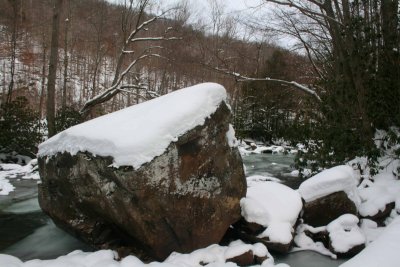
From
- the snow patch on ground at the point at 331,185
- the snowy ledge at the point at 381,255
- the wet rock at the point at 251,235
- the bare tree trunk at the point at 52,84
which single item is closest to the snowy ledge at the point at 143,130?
the wet rock at the point at 251,235

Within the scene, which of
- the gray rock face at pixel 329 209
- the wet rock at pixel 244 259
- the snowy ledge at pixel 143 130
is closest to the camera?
the snowy ledge at pixel 143 130

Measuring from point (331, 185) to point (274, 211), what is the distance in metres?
1.15

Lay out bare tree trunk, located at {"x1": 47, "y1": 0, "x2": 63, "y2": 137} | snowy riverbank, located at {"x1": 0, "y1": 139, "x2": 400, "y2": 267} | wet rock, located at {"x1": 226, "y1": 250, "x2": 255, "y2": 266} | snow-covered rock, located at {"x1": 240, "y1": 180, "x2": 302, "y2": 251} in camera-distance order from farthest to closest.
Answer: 1. bare tree trunk, located at {"x1": 47, "y1": 0, "x2": 63, "y2": 137}
2. snow-covered rock, located at {"x1": 240, "y1": 180, "x2": 302, "y2": 251}
3. wet rock, located at {"x1": 226, "y1": 250, "x2": 255, "y2": 266}
4. snowy riverbank, located at {"x1": 0, "y1": 139, "x2": 400, "y2": 267}

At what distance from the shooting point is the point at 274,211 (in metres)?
5.40

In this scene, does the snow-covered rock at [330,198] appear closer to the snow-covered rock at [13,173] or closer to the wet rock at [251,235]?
the wet rock at [251,235]

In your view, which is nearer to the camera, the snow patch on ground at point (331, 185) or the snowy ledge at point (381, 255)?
the snowy ledge at point (381, 255)

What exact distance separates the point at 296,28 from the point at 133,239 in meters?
10.7

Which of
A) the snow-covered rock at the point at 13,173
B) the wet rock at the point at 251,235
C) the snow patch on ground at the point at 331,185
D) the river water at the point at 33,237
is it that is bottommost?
the snow-covered rock at the point at 13,173

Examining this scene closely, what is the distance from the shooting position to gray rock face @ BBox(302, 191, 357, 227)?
18.6ft

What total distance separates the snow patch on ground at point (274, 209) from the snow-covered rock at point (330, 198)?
0.82ft

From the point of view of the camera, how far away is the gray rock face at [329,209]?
566 centimetres

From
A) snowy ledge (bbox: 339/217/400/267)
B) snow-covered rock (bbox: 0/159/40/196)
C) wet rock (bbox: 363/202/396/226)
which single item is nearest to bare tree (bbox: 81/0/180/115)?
snow-covered rock (bbox: 0/159/40/196)

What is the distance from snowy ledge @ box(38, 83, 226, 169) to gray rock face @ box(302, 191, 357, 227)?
2.40 m

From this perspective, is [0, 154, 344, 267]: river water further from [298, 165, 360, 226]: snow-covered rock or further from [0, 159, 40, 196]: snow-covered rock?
[298, 165, 360, 226]: snow-covered rock
